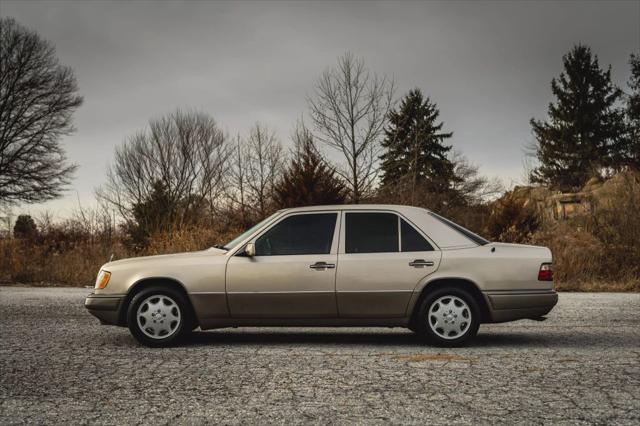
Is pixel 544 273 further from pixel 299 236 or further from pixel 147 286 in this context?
pixel 147 286

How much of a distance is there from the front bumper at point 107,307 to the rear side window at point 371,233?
103 inches

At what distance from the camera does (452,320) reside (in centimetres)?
668

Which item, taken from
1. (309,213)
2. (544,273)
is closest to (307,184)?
(309,213)

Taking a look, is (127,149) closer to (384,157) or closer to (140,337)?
(384,157)

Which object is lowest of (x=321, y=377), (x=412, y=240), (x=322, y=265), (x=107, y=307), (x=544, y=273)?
(x=321, y=377)

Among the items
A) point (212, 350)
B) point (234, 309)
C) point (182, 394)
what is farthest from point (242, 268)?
point (182, 394)

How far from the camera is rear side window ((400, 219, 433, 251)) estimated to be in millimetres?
6895

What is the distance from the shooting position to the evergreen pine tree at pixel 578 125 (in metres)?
45.9

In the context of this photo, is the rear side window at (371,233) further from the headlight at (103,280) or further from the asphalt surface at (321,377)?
the headlight at (103,280)

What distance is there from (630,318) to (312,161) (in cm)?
1131

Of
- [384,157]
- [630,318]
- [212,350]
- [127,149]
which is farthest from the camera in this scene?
[127,149]

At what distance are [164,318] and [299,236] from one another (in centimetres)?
173

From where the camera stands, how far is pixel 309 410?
4.29 meters

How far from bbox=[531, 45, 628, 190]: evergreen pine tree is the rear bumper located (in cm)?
4069
